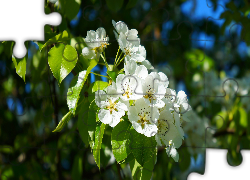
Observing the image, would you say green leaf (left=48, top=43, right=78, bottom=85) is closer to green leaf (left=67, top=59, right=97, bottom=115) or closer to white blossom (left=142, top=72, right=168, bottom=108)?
green leaf (left=67, top=59, right=97, bottom=115)

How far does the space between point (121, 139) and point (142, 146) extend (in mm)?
38

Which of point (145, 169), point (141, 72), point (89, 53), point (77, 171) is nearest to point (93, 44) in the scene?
point (89, 53)

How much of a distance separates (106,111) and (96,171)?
0.48 m

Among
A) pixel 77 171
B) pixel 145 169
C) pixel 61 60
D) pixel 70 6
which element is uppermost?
pixel 70 6

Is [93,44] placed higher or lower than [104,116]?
higher

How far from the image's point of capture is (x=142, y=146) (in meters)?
0.44

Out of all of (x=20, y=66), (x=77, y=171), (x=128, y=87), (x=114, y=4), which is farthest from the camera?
(x=77, y=171)

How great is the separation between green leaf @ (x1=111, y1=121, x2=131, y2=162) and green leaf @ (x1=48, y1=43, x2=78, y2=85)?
0.13 m

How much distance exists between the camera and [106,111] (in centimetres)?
43

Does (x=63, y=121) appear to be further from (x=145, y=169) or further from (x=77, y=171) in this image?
(x=77, y=171)

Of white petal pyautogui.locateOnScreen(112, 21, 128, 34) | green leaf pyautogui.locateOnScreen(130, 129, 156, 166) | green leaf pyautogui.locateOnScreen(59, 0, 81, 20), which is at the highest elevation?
green leaf pyautogui.locateOnScreen(59, 0, 81, 20)

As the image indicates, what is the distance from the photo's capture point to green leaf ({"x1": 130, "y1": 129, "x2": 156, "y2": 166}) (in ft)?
1.45

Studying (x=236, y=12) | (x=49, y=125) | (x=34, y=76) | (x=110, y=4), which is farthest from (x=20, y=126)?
(x=236, y=12)

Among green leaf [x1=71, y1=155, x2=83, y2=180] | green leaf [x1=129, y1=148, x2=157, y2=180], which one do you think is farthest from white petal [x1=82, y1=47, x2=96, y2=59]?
green leaf [x1=71, y1=155, x2=83, y2=180]
